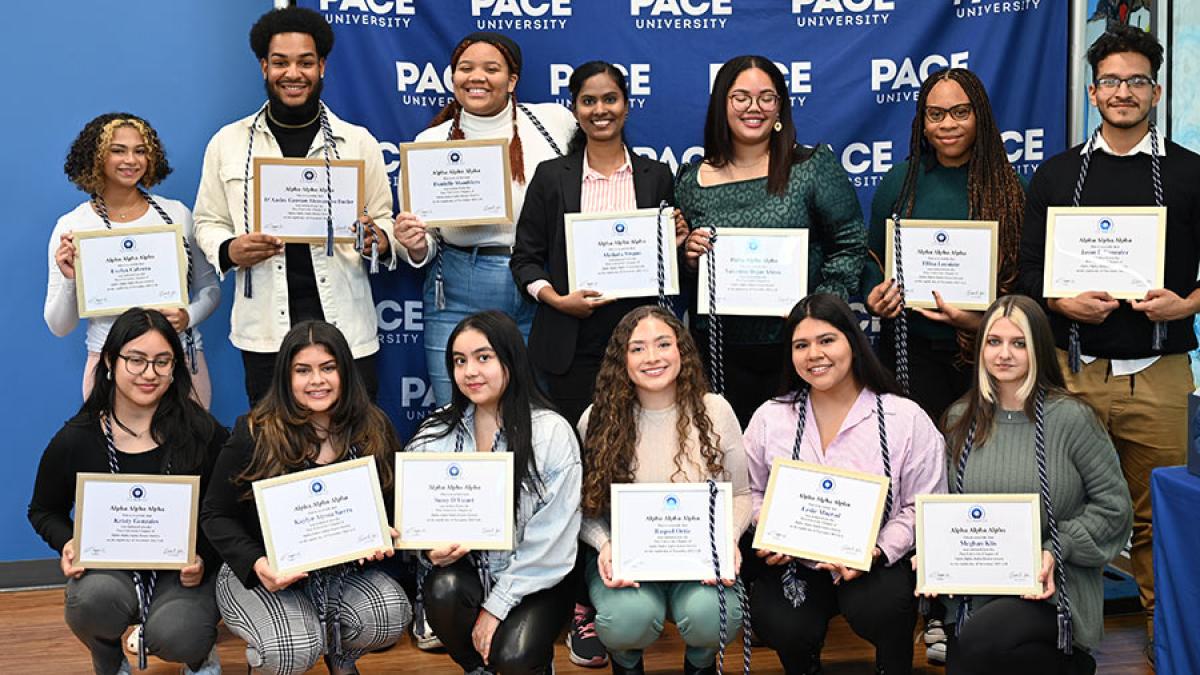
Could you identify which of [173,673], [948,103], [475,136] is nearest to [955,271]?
[948,103]

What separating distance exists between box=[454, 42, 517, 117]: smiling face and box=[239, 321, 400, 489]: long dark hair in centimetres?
106

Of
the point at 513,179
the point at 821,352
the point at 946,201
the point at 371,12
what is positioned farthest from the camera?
the point at 371,12

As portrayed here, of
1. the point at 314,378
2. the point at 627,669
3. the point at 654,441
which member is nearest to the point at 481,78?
the point at 314,378

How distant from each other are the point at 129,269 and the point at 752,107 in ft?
6.69

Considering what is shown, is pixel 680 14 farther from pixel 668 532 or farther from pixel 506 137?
pixel 668 532

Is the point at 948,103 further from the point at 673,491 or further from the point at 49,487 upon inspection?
the point at 49,487

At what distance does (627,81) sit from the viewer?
4.73 metres

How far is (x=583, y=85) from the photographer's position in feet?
13.1

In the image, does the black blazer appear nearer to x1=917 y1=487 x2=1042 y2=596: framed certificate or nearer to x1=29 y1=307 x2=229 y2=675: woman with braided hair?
x1=29 y1=307 x2=229 y2=675: woman with braided hair

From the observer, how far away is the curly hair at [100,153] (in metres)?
4.17

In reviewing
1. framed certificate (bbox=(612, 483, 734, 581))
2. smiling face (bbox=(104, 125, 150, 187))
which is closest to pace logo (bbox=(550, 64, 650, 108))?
smiling face (bbox=(104, 125, 150, 187))

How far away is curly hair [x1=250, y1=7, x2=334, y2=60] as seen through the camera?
13.4ft

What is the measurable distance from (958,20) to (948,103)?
0.88 meters

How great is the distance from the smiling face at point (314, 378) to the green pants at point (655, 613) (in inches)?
36.5
